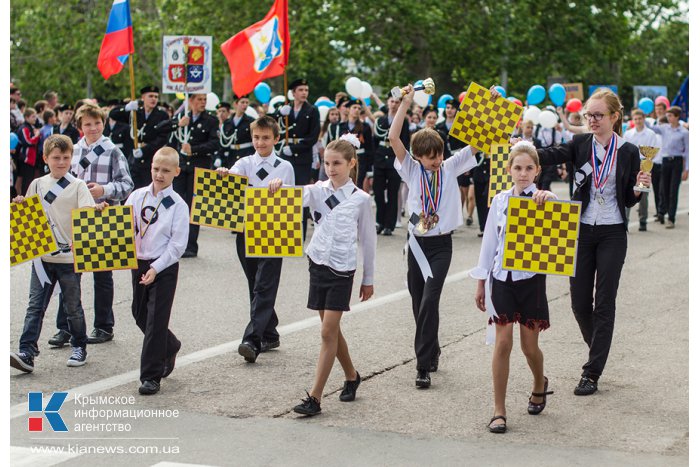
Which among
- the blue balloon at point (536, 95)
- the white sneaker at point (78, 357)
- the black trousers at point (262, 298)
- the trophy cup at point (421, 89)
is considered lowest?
the white sneaker at point (78, 357)

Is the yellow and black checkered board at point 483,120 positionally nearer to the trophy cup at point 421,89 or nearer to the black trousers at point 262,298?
the trophy cup at point 421,89

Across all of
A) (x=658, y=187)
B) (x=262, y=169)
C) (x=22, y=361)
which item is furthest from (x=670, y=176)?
(x=22, y=361)

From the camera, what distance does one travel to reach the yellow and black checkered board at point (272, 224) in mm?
7758

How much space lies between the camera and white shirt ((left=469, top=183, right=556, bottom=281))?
22.0ft

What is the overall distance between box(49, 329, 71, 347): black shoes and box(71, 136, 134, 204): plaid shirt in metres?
1.16

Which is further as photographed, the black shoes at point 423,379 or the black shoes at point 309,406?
the black shoes at point 423,379

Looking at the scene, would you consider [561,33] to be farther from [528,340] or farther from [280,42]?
[528,340]

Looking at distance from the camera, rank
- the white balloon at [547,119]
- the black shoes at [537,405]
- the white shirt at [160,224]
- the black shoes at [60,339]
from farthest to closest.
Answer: the white balloon at [547,119] → the black shoes at [60,339] → the white shirt at [160,224] → the black shoes at [537,405]

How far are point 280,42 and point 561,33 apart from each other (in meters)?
27.1

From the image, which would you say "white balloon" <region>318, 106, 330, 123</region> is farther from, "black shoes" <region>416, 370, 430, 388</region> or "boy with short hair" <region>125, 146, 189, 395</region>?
"black shoes" <region>416, 370, 430, 388</region>

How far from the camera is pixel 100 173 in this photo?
9.27 m

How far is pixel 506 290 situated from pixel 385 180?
10.5 meters

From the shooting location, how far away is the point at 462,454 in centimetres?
598

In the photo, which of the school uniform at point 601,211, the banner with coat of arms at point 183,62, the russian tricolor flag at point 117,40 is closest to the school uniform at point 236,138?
the banner with coat of arms at point 183,62
